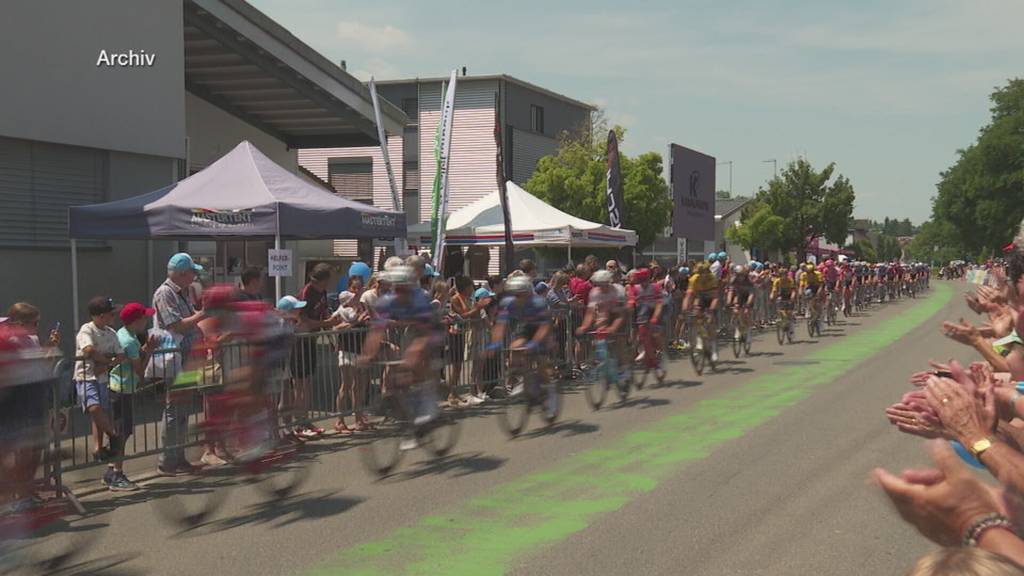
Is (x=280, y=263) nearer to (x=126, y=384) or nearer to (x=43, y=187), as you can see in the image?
(x=43, y=187)

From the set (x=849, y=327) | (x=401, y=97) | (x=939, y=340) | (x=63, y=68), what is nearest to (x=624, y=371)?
(x=63, y=68)

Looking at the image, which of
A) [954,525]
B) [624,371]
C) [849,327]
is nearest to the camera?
[954,525]

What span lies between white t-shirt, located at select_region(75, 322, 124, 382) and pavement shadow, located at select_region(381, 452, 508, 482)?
2512mm

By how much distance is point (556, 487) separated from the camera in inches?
294

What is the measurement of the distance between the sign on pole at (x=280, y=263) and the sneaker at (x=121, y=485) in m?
5.24

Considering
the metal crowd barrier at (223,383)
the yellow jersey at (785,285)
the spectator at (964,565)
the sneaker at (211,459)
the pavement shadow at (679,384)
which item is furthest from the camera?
the yellow jersey at (785,285)

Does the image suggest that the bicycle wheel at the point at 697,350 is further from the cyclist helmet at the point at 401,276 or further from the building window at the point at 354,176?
the building window at the point at 354,176

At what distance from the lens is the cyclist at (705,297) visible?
50.1 ft

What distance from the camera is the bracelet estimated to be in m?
2.24

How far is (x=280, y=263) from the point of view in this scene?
1293cm

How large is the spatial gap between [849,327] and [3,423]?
24183 mm

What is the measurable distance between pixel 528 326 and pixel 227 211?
4.81m

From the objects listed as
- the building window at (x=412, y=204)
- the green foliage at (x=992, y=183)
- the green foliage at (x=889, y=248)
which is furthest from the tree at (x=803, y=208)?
the green foliage at (x=889, y=248)

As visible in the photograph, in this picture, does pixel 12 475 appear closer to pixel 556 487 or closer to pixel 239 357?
pixel 239 357
